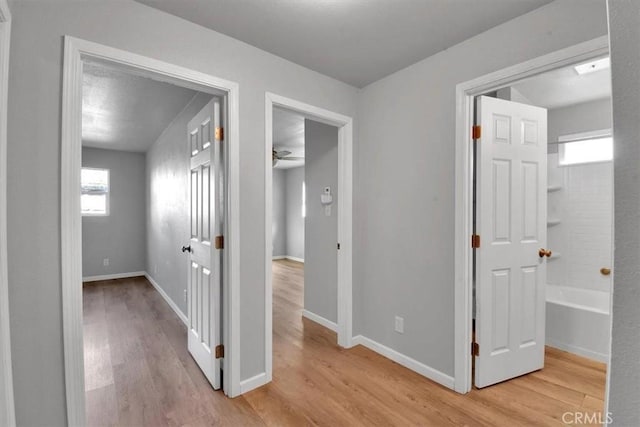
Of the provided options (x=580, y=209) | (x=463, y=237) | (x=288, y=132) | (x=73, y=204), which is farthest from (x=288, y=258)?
(x=73, y=204)

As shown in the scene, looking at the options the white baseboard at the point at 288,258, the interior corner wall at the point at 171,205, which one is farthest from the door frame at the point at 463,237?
the white baseboard at the point at 288,258

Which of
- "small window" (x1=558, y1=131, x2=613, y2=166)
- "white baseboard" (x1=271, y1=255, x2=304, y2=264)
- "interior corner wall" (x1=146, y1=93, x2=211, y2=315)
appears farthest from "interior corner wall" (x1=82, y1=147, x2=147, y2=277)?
"small window" (x1=558, y1=131, x2=613, y2=166)

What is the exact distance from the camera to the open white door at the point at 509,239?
2156mm

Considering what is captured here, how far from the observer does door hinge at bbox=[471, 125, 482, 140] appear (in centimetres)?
214

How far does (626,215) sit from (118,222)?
7136 mm

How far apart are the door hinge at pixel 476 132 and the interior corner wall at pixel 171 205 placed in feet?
8.08

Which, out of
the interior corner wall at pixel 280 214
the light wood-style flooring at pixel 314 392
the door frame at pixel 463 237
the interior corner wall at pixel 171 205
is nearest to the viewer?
the light wood-style flooring at pixel 314 392

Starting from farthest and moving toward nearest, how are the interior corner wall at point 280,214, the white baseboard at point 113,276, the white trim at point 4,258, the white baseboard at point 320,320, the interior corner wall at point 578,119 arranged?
1. the interior corner wall at point 280,214
2. the white baseboard at point 113,276
3. the white baseboard at point 320,320
4. the interior corner wall at point 578,119
5. the white trim at point 4,258

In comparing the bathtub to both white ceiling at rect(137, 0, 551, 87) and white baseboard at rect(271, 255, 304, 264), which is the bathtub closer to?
white ceiling at rect(137, 0, 551, 87)

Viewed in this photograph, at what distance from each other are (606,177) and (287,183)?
6.66 m

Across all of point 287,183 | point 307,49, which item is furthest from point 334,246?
point 287,183

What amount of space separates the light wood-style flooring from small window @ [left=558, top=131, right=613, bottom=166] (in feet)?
7.08

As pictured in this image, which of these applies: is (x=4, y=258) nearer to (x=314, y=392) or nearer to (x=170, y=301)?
(x=314, y=392)

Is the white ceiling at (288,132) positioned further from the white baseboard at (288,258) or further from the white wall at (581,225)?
the white wall at (581,225)
